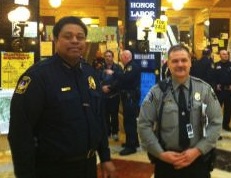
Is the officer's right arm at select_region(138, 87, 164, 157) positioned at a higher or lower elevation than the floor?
higher

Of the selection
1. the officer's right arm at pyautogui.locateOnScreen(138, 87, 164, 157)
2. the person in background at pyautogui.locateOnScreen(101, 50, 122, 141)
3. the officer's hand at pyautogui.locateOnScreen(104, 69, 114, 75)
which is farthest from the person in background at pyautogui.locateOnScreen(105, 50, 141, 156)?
the officer's right arm at pyautogui.locateOnScreen(138, 87, 164, 157)

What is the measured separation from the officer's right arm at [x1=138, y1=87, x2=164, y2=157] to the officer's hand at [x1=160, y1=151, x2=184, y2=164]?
40 millimetres

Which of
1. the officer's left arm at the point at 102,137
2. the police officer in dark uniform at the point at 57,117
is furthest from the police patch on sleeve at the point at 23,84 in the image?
the officer's left arm at the point at 102,137

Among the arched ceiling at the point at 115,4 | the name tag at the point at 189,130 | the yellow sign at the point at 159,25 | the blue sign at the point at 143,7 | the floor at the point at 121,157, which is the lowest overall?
the floor at the point at 121,157

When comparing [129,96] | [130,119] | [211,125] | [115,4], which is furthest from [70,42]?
[115,4]

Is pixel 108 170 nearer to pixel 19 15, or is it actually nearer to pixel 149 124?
pixel 149 124

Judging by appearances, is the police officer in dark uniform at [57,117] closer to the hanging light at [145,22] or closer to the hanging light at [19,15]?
the hanging light at [19,15]

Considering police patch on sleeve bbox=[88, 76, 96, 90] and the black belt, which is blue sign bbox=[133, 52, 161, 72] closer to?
police patch on sleeve bbox=[88, 76, 96, 90]

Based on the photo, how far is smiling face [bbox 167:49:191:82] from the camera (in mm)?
3014

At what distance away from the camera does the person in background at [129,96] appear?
690cm

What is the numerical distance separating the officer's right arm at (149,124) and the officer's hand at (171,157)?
0.04 metres

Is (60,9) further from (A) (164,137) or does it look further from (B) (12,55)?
(A) (164,137)

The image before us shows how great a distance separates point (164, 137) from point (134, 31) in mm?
6500

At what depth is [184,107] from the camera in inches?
116
